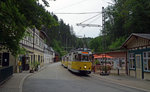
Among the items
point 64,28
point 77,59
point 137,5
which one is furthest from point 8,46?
point 64,28

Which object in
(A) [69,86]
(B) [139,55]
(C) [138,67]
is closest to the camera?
(A) [69,86]

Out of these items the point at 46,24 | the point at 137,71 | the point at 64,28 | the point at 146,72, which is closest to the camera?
the point at 46,24

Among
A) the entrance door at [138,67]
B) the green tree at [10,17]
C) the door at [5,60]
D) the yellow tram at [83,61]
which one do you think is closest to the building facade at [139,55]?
the entrance door at [138,67]

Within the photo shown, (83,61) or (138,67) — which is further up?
(83,61)

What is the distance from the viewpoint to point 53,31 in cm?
10062

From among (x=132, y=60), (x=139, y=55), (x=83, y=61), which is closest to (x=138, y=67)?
(x=139, y=55)

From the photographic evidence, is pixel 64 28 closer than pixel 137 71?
No

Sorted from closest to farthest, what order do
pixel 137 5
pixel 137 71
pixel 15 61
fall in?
pixel 137 71 < pixel 15 61 < pixel 137 5

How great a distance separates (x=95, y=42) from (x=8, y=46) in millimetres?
78092

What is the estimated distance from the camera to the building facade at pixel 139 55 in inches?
660

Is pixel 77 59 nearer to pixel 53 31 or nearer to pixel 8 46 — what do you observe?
pixel 8 46

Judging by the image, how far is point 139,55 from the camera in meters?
18.2

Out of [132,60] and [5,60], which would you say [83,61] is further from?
[5,60]

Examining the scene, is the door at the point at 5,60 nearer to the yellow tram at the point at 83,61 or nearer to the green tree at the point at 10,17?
the yellow tram at the point at 83,61
